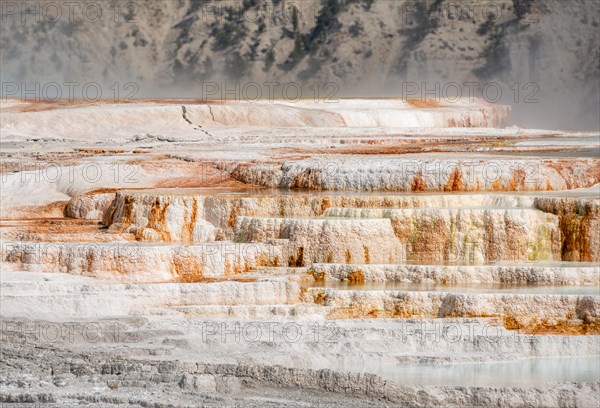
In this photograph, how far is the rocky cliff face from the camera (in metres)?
39.8

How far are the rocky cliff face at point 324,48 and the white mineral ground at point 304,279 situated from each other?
75.9ft

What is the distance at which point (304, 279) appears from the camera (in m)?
10.9

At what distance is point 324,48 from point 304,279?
33.2 metres

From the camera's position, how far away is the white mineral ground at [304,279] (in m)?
8.59

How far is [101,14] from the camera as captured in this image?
4619cm

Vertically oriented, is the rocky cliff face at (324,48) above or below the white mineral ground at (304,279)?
above

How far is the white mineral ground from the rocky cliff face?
23.1 metres

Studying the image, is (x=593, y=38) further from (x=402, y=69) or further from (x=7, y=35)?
(x=7, y=35)

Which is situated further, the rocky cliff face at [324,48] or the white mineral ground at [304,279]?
the rocky cliff face at [324,48]

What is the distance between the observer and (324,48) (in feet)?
143

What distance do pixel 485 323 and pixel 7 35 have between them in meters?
38.7

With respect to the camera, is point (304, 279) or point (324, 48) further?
point (324, 48)

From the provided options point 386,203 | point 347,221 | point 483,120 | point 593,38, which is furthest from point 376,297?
point 593,38

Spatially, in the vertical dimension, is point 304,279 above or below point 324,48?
below
